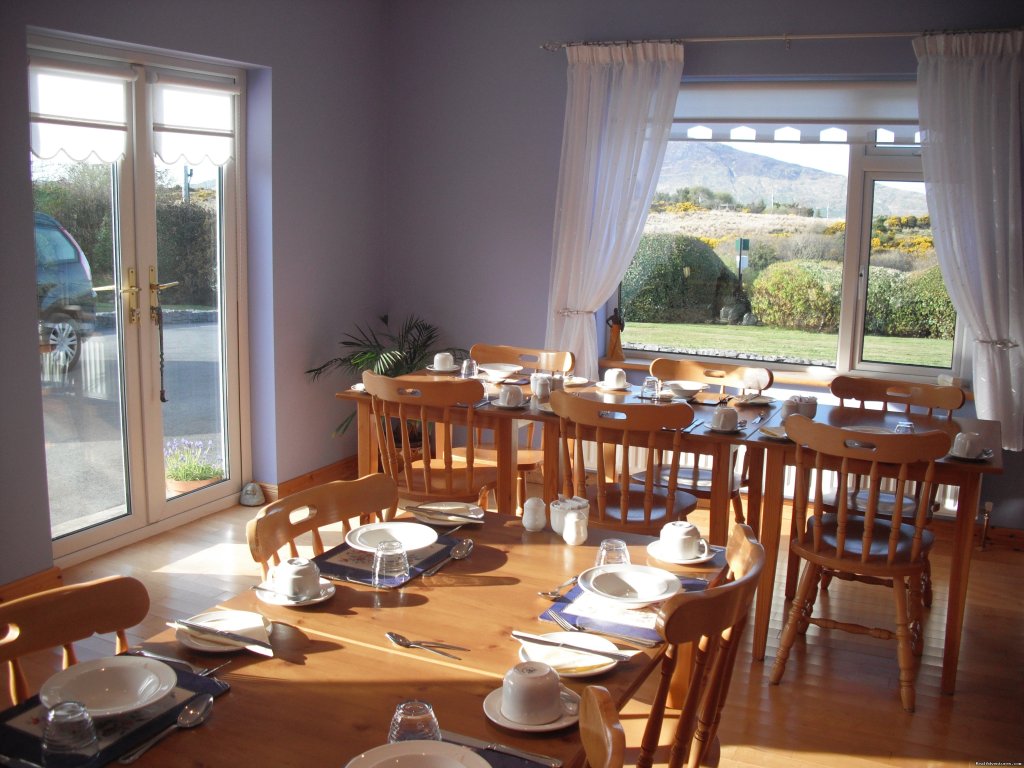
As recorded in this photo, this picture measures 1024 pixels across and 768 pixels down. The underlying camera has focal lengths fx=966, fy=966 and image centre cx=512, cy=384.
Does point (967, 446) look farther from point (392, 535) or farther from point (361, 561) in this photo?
point (361, 561)

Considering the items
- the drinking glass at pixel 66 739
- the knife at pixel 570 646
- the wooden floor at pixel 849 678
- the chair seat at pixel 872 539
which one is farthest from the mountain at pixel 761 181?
the drinking glass at pixel 66 739

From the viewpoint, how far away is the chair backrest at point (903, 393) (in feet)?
12.1

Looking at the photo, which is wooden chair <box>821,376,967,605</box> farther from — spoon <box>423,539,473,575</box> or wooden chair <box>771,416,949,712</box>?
spoon <box>423,539,473,575</box>

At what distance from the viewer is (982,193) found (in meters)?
4.30

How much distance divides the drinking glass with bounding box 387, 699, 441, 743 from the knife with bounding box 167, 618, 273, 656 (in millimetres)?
381

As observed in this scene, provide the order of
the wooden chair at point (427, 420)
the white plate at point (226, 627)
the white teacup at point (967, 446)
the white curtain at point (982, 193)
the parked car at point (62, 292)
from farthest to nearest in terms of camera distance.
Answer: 1. the white curtain at point (982, 193)
2. the parked car at point (62, 292)
3. the wooden chair at point (427, 420)
4. the white teacup at point (967, 446)
5. the white plate at point (226, 627)

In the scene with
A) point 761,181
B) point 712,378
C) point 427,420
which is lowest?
point 427,420

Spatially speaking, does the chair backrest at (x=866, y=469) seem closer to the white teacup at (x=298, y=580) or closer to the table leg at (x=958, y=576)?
the table leg at (x=958, y=576)

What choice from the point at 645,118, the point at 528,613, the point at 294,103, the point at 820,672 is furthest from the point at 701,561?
the point at 294,103

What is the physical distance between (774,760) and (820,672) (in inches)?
24.6

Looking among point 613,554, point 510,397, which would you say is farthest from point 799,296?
point 613,554

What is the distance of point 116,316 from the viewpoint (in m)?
4.11

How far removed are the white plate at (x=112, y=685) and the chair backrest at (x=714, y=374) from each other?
3.00m

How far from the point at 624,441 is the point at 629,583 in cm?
123
